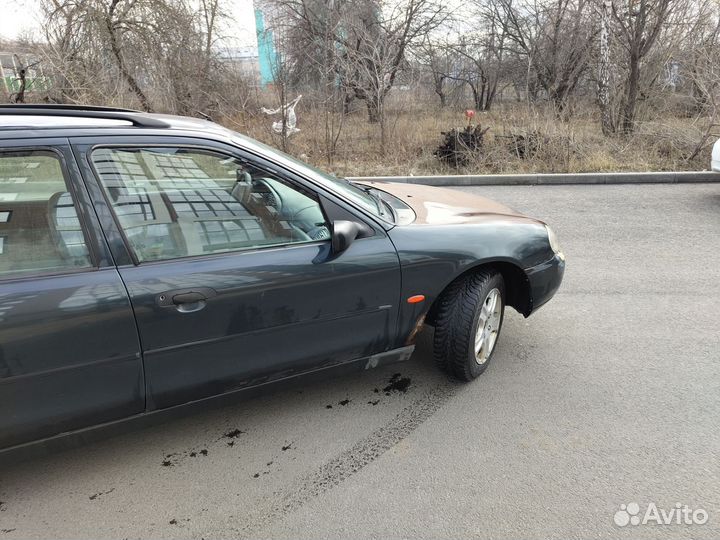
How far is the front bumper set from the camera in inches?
121

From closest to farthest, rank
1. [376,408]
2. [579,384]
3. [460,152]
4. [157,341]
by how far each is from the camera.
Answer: [157,341] → [376,408] → [579,384] → [460,152]

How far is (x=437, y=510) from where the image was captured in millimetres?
2158

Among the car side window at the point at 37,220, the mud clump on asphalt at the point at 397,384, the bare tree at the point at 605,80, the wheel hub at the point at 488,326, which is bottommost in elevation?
the mud clump on asphalt at the point at 397,384

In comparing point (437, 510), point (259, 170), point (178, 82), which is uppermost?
point (178, 82)

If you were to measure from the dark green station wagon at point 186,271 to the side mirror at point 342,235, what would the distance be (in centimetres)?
1

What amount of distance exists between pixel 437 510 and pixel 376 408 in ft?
2.56

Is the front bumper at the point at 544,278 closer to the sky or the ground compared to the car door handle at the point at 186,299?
closer to the ground

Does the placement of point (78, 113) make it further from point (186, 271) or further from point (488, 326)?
point (488, 326)

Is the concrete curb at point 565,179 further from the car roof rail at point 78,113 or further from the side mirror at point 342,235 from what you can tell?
the car roof rail at point 78,113

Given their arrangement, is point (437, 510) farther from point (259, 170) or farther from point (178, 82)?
point (178, 82)

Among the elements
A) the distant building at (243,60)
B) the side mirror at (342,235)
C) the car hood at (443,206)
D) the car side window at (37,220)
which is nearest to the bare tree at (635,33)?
the distant building at (243,60)

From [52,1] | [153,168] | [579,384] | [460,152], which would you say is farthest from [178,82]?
[579,384]

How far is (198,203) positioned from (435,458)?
1.75 metres

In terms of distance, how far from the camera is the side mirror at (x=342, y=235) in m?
2.39
